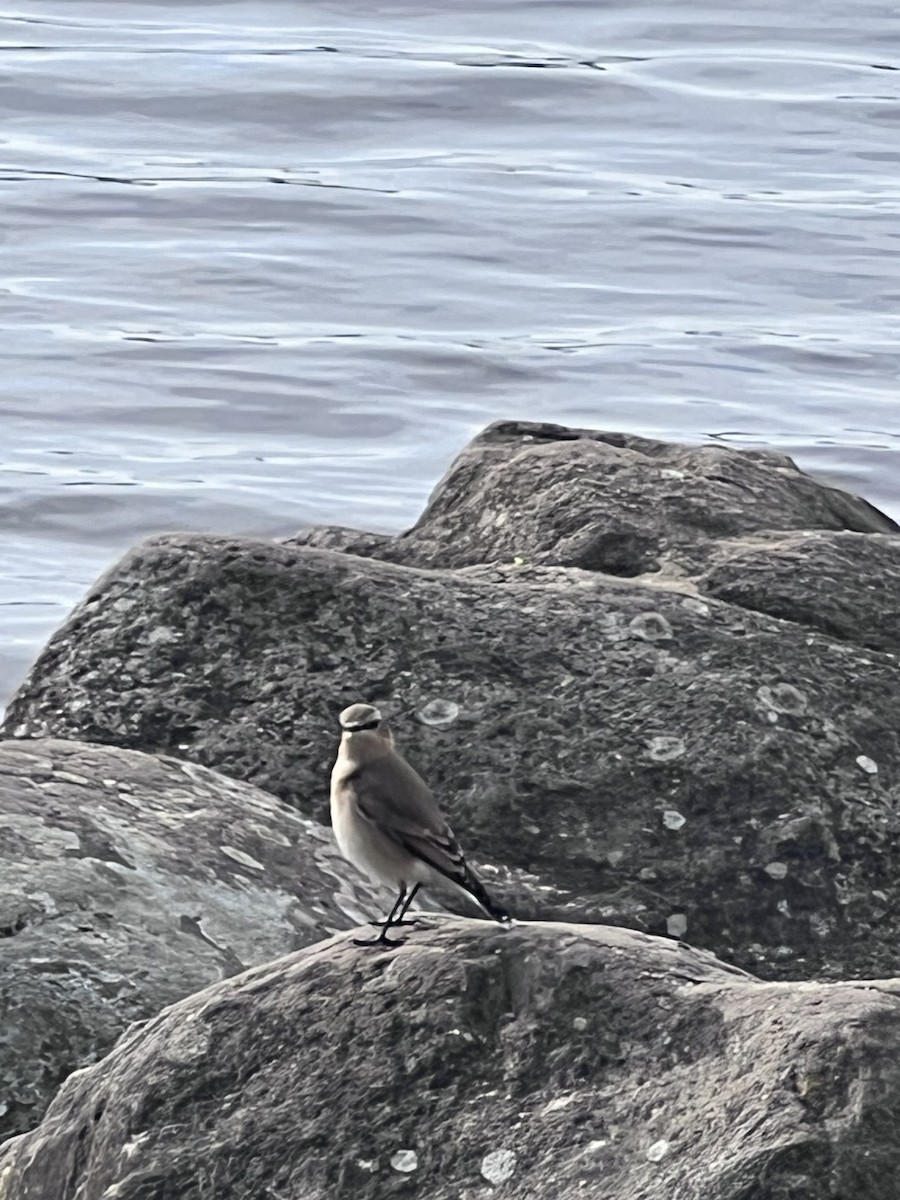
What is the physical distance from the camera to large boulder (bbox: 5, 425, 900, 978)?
776cm

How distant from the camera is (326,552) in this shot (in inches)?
341

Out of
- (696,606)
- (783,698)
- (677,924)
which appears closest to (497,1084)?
(677,924)

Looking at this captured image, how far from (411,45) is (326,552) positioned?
42.6 m

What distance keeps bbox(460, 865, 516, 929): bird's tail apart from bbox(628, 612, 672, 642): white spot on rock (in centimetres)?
207

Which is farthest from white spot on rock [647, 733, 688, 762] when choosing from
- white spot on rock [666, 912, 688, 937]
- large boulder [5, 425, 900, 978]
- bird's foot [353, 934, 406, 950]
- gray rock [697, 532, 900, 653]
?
bird's foot [353, 934, 406, 950]

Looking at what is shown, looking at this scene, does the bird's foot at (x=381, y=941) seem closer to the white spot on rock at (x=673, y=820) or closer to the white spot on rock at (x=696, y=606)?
the white spot on rock at (x=673, y=820)

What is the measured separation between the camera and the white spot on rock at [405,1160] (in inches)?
201

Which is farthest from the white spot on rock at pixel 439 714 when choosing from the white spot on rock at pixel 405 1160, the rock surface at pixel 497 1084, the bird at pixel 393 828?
the white spot on rock at pixel 405 1160

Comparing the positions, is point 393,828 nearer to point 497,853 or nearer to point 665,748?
point 497,853

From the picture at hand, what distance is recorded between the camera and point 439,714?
8109 millimetres

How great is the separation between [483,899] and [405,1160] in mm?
1008

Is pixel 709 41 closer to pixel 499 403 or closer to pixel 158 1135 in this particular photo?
pixel 499 403

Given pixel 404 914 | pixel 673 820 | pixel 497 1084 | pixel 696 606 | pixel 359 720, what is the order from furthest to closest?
pixel 696 606
pixel 673 820
pixel 359 720
pixel 404 914
pixel 497 1084

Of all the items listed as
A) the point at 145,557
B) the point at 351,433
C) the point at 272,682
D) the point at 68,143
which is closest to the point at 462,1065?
the point at 272,682
